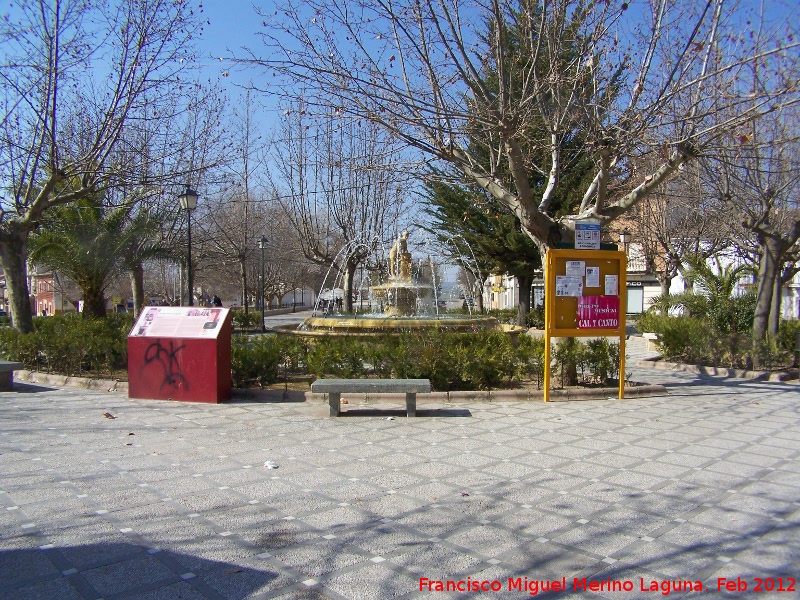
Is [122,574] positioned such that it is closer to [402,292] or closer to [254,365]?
[254,365]

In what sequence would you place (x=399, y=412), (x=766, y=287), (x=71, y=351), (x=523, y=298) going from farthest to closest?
(x=523, y=298)
(x=766, y=287)
(x=71, y=351)
(x=399, y=412)

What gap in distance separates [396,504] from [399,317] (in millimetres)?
9400

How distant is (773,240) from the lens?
11.9 meters

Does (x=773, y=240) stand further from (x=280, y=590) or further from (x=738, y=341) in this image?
(x=280, y=590)

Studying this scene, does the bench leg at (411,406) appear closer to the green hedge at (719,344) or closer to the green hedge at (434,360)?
the green hedge at (434,360)

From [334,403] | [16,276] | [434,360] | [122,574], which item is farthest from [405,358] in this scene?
[16,276]

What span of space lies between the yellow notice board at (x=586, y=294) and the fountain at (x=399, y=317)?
133 inches

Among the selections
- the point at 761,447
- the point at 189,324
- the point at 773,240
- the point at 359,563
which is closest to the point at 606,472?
the point at 761,447

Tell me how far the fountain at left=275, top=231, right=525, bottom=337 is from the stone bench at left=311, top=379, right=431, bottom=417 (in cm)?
397

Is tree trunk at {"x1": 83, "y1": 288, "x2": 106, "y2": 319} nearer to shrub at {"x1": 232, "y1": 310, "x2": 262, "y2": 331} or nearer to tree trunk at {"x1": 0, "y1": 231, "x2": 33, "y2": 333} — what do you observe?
tree trunk at {"x1": 0, "y1": 231, "x2": 33, "y2": 333}

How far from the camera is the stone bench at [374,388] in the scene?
746cm

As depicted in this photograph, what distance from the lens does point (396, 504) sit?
14.8 ft

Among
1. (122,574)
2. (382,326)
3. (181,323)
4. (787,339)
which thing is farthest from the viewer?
(787,339)

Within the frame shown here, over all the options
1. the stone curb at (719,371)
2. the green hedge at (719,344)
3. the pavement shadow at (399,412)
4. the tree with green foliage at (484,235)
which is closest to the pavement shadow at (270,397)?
the pavement shadow at (399,412)
